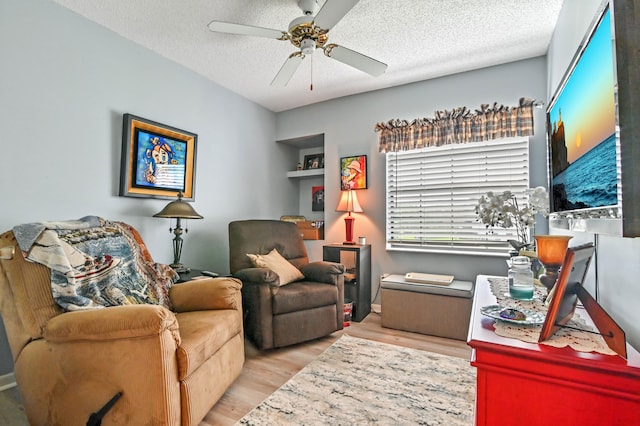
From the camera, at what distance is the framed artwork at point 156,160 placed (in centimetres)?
245

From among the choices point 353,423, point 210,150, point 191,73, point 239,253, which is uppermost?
point 191,73

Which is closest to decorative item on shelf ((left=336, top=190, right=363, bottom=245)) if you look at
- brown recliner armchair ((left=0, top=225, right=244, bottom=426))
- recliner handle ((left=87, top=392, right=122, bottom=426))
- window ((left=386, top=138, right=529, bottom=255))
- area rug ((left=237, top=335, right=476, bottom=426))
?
window ((left=386, top=138, right=529, bottom=255))

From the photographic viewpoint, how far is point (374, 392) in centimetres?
183

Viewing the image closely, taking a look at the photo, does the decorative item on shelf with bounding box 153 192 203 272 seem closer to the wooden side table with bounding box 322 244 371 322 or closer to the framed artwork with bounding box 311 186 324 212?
the wooden side table with bounding box 322 244 371 322

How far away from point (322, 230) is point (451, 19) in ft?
8.35

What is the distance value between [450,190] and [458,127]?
0.63 m

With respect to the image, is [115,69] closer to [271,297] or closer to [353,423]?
[271,297]

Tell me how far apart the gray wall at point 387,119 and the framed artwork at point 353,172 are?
0.21ft

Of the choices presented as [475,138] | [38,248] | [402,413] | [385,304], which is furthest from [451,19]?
[38,248]

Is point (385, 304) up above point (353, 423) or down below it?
above

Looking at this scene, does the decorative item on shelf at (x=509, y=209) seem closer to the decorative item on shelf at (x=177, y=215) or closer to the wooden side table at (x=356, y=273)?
the wooden side table at (x=356, y=273)

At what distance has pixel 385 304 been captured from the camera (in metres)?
2.96

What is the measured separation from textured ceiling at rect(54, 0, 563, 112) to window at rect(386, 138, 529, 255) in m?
0.83

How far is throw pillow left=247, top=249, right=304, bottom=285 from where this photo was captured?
8.68 ft
